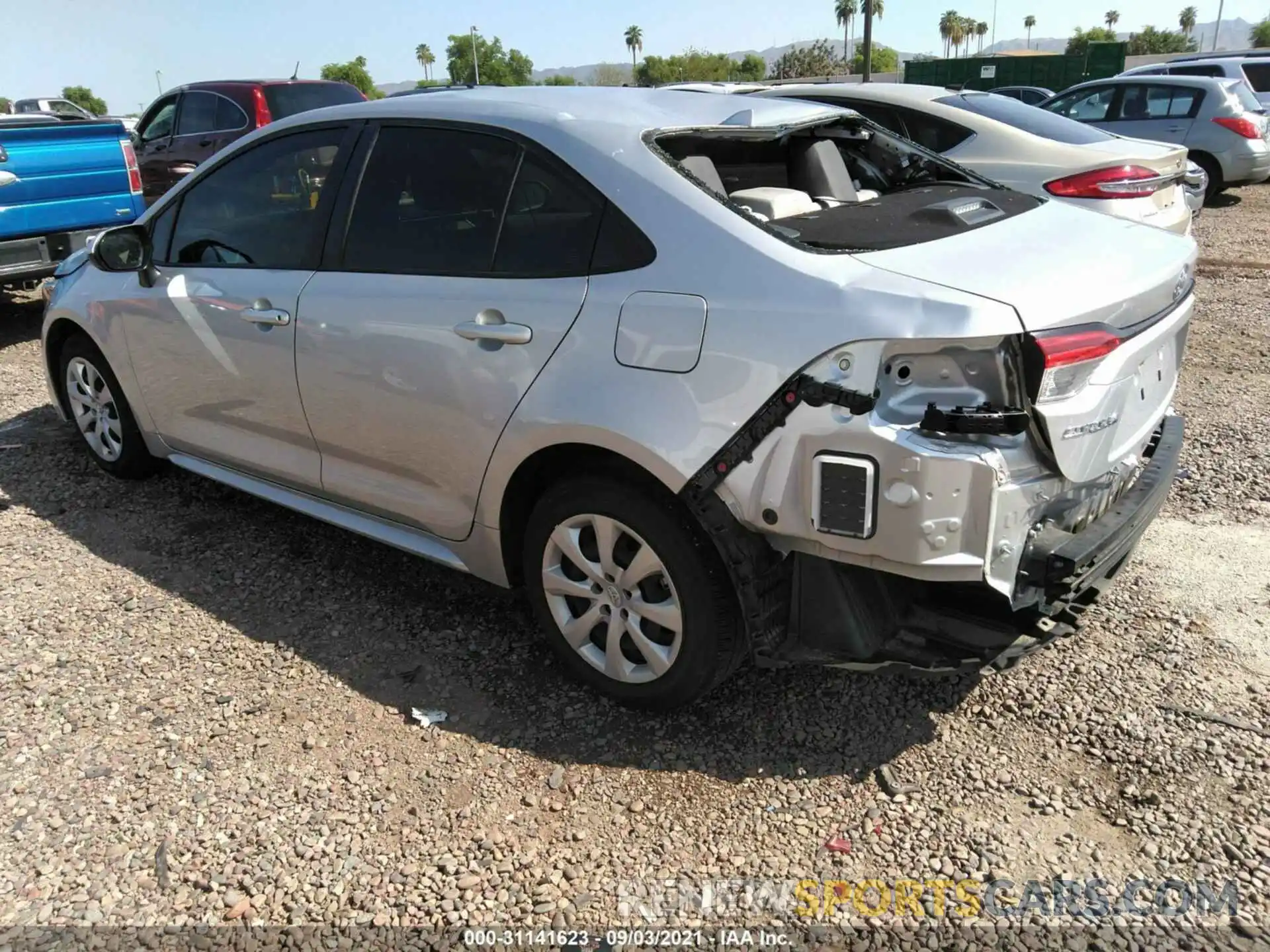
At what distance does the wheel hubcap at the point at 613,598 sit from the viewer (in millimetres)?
2734

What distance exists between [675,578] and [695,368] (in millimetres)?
584

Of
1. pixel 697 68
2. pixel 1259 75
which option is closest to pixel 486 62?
pixel 697 68

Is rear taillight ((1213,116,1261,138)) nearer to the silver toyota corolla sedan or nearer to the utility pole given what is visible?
the silver toyota corolla sedan

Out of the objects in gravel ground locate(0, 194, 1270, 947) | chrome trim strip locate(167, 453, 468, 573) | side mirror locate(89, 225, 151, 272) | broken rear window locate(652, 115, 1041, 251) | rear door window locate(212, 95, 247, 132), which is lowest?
gravel ground locate(0, 194, 1270, 947)

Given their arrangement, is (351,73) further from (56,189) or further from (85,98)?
(56,189)

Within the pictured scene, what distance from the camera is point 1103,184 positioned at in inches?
240

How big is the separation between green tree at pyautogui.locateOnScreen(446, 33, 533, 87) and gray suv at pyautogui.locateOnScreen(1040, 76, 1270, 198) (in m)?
78.4

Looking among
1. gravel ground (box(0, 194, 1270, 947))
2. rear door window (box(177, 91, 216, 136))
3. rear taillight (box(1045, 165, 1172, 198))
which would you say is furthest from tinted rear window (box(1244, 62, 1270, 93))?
gravel ground (box(0, 194, 1270, 947))

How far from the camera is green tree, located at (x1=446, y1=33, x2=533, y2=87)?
88.5 meters

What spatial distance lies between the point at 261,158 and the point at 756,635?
2.73 m

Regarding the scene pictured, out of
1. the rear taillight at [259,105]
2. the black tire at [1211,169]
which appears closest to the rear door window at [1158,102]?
the black tire at [1211,169]

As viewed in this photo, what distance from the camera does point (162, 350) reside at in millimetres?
4102

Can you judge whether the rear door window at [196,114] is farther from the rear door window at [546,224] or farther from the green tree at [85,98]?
the green tree at [85,98]

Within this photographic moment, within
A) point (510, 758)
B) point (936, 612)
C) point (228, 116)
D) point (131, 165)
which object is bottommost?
point (510, 758)
